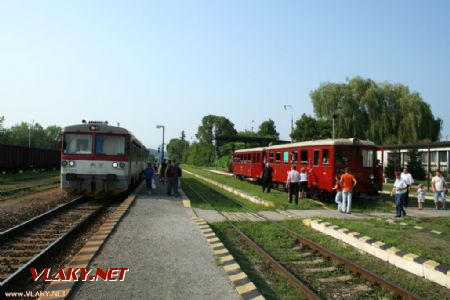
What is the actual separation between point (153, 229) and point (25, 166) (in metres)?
29.8

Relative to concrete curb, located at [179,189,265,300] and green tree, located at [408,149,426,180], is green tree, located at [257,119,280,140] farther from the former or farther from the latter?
concrete curb, located at [179,189,265,300]

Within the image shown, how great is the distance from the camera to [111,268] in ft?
23.3

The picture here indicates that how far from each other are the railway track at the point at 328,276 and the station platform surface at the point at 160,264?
1105 mm

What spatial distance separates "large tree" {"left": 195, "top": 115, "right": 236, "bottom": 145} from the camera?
131125mm

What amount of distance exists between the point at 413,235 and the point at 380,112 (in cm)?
3397

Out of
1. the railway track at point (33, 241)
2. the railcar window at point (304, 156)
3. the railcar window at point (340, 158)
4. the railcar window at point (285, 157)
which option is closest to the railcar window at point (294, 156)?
the railcar window at point (304, 156)

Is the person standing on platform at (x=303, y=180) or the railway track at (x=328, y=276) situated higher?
the person standing on platform at (x=303, y=180)

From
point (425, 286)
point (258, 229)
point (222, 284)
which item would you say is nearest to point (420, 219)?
point (258, 229)

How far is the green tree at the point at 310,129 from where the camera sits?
4662cm

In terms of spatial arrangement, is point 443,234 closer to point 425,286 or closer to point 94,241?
point 425,286

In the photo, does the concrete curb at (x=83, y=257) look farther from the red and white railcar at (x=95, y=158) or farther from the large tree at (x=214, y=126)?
the large tree at (x=214, y=126)

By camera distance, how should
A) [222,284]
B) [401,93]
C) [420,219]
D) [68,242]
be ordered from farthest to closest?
[401,93], [420,219], [68,242], [222,284]

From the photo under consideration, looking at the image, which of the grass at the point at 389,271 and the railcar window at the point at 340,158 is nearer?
the grass at the point at 389,271

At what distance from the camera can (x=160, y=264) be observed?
7.53m
